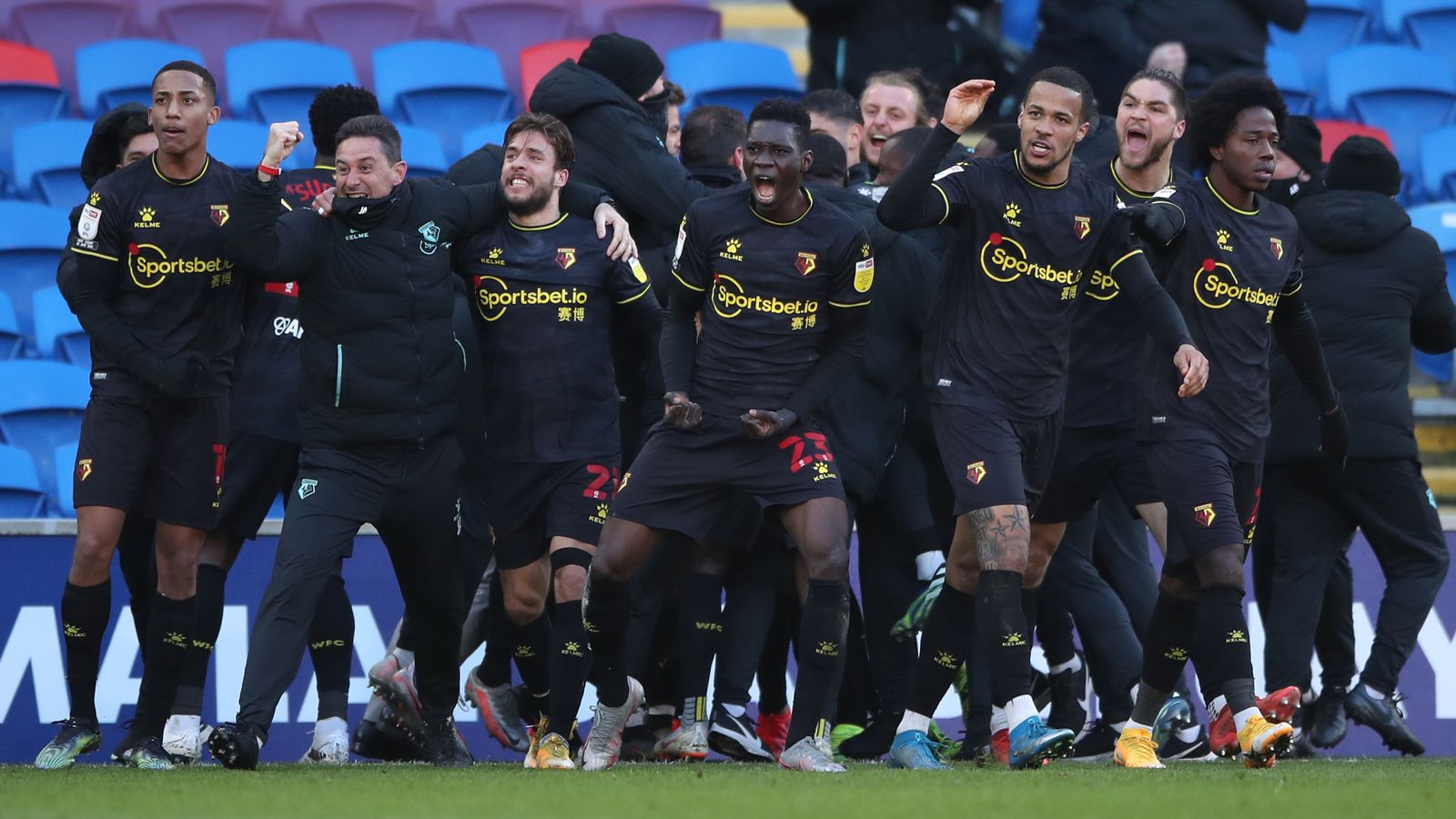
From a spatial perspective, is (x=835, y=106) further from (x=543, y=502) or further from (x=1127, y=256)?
(x=543, y=502)

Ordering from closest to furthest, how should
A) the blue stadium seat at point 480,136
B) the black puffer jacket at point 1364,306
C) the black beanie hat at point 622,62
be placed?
the black beanie hat at point 622,62
the black puffer jacket at point 1364,306
the blue stadium seat at point 480,136

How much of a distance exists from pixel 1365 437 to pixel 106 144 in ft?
18.0

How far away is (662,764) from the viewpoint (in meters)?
7.84

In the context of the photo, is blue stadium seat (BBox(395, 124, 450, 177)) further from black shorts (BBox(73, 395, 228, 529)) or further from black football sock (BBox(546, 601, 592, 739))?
black football sock (BBox(546, 601, 592, 739))

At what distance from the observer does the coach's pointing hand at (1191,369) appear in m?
7.09

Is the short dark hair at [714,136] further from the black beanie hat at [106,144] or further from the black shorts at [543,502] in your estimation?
the black beanie hat at [106,144]

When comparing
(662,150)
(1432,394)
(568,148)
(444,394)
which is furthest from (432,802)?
(1432,394)

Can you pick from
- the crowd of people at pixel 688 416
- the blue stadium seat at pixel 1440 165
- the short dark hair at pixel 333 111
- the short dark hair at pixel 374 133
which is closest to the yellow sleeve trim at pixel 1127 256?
the crowd of people at pixel 688 416

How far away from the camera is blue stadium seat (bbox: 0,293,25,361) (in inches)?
435

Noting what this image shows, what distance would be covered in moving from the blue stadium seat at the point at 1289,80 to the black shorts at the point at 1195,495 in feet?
21.7

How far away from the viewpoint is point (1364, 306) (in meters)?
9.00

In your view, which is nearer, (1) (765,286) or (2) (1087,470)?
(1) (765,286)

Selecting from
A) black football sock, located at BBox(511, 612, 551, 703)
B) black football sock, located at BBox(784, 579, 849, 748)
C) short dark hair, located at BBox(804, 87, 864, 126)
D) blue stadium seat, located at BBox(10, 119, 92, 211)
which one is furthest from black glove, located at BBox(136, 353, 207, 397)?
blue stadium seat, located at BBox(10, 119, 92, 211)

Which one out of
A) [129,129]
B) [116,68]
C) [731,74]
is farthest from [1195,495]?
[116,68]
